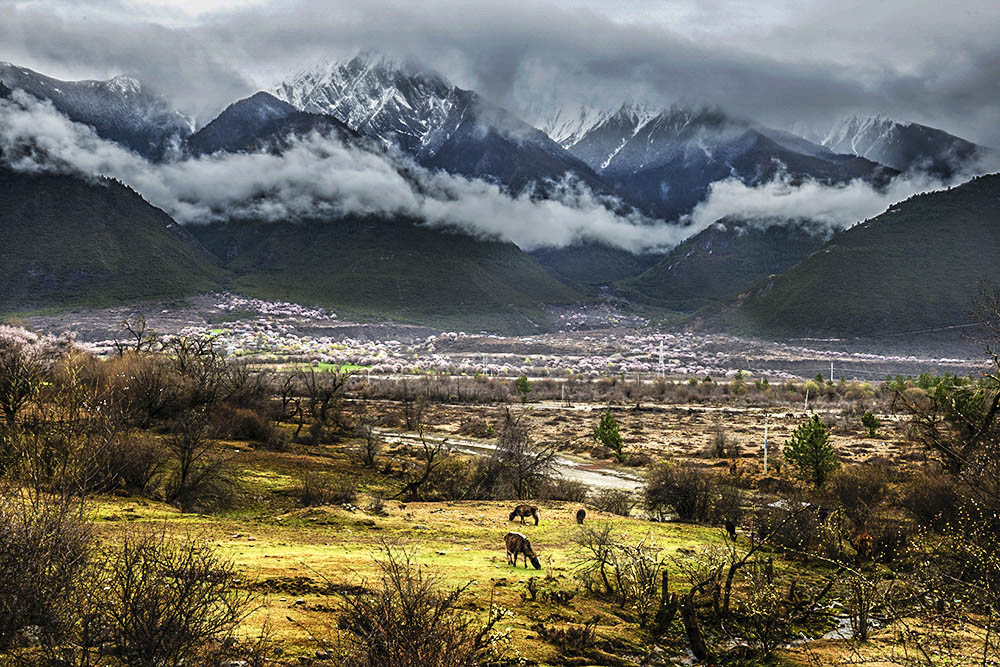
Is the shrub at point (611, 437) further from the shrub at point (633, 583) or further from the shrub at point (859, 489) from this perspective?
the shrub at point (633, 583)

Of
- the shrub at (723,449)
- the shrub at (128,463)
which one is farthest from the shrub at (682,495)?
the shrub at (723,449)

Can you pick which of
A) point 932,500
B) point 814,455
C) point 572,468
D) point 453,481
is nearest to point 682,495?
point 932,500

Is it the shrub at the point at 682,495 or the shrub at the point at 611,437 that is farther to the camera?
the shrub at the point at 611,437

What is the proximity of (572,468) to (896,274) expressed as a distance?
133m

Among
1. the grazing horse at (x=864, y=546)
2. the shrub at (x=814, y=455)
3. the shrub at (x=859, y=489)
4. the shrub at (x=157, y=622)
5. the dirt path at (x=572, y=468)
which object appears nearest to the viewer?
the shrub at (x=157, y=622)

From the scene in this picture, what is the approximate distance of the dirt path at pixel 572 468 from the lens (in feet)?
107

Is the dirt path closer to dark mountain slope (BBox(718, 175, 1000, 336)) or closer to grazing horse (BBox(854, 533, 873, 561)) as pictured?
grazing horse (BBox(854, 533, 873, 561))

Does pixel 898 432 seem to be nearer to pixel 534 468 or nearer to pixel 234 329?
pixel 534 468

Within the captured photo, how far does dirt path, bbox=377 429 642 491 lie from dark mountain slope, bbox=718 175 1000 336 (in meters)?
112

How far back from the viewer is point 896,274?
5492 inches

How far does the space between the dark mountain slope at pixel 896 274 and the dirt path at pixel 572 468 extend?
112470mm

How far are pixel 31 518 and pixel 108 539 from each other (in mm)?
3729

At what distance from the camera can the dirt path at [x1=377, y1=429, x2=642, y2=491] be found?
1288 inches

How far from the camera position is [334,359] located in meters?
118
